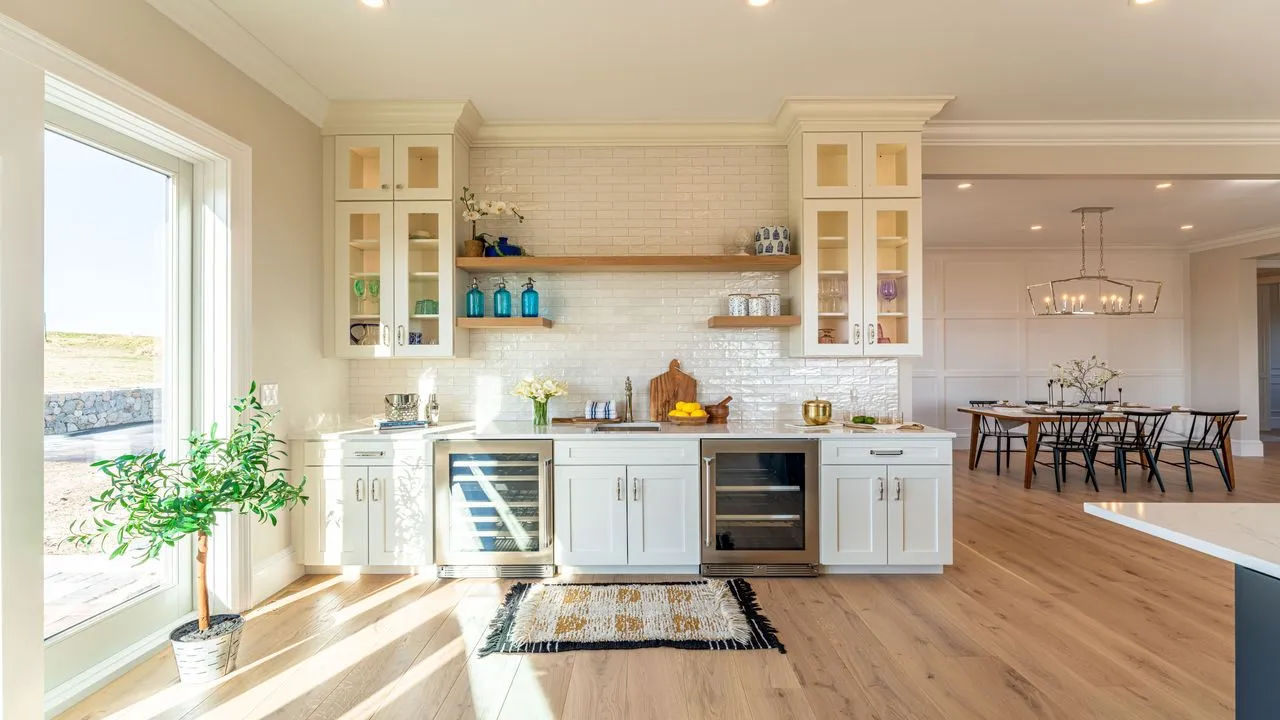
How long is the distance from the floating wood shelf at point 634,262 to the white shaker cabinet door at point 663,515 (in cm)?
129

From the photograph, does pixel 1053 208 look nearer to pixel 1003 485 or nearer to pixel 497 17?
pixel 1003 485

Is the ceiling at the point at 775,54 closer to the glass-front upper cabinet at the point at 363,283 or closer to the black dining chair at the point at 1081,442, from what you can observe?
the glass-front upper cabinet at the point at 363,283

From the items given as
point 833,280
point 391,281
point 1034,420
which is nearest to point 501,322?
point 391,281

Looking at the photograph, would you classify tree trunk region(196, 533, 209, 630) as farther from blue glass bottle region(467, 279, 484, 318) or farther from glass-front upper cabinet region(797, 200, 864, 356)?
glass-front upper cabinet region(797, 200, 864, 356)

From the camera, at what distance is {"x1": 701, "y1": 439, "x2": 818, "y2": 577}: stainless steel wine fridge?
3.64 m

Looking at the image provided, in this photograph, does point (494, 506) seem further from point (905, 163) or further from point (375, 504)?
point (905, 163)

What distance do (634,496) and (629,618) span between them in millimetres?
744

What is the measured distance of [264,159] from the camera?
342cm

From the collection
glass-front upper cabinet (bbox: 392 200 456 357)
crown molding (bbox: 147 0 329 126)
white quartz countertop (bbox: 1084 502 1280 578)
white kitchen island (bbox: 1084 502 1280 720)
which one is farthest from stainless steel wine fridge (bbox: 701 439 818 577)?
crown molding (bbox: 147 0 329 126)

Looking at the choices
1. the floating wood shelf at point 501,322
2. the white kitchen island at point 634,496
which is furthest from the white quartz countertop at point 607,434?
the floating wood shelf at point 501,322

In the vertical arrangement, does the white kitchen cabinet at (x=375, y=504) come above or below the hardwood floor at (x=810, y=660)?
above

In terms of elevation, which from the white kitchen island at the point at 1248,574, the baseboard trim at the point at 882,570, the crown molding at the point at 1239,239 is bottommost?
the baseboard trim at the point at 882,570

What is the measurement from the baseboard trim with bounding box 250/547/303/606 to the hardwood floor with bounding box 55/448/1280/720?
7 centimetres

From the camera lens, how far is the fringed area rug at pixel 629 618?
283 cm
